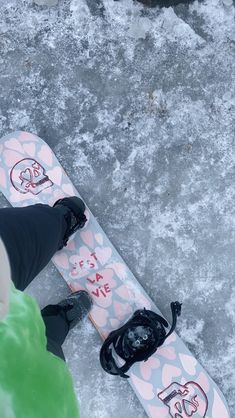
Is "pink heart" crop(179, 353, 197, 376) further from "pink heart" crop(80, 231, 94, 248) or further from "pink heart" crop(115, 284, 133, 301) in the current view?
"pink heart" crop(80, 231, 94, 248)

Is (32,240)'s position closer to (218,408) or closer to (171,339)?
(171,339)

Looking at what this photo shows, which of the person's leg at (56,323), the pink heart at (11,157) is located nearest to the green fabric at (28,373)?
the person's leg at (56,323)

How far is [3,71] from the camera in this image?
1.77m

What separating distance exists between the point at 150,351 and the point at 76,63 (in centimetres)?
110

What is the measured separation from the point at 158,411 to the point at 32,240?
0.85 m

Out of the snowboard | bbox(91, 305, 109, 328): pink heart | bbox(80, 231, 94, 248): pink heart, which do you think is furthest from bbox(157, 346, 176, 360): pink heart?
bbox(80, 231, 94, 248): pink heart

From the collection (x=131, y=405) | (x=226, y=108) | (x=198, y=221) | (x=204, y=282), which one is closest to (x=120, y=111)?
(x=226, y=108)

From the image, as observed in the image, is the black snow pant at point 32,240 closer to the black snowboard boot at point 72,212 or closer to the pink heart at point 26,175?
the black snowboard boot at point 72,212

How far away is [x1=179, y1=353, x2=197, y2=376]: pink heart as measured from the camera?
166cm

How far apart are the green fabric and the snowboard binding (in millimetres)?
694

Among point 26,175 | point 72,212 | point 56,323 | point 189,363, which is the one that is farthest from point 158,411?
point 26,175

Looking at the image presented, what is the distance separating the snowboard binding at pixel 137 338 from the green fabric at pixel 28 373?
2.28 feet

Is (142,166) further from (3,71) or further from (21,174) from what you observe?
(3,71)

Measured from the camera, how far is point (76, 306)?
5.35 feet
